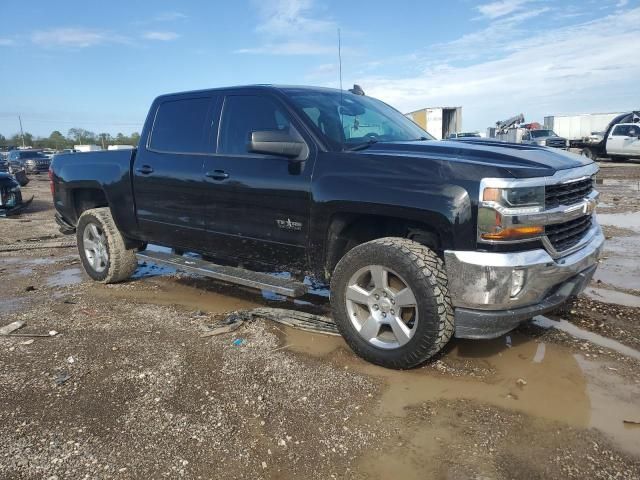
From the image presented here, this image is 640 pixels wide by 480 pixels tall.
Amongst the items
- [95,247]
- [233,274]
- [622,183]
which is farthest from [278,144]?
[622,183]

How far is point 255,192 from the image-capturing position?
403cm

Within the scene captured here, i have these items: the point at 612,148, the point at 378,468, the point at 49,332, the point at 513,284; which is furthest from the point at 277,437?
the point at 612,148

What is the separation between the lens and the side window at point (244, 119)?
13.4 feet

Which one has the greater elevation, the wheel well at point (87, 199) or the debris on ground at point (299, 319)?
the wheel well at point (87, 199)

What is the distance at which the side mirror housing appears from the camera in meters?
3.65

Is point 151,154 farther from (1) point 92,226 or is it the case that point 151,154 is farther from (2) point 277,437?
(2) point 277,437

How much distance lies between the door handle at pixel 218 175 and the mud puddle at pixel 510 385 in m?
1.50

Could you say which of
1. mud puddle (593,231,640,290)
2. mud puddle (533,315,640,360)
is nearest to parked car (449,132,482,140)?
mud puddle (533,315,640,360)

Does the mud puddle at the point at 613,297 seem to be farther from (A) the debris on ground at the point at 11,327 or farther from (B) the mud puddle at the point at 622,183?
(B) the mud puddle at the point at 622,183

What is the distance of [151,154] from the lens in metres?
5.05

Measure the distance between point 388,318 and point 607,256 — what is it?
4341 millimetres

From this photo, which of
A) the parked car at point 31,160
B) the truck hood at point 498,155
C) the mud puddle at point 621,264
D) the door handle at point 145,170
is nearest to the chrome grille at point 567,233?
the truck hood at point 498,155

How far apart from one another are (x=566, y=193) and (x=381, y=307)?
4.61 ft

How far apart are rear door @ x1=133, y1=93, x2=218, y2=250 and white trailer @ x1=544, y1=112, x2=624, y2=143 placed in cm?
3882
